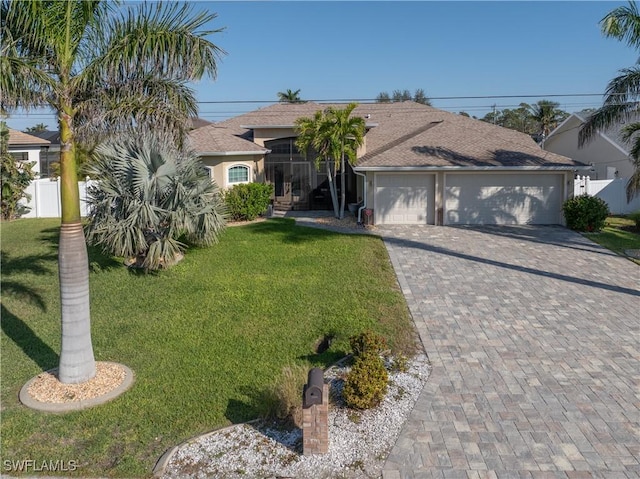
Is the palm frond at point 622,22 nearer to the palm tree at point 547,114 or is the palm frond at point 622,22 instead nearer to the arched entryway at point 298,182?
the arched entryway at point 298,182

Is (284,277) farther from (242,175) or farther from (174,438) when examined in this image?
(242,175)

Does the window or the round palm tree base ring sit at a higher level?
the window

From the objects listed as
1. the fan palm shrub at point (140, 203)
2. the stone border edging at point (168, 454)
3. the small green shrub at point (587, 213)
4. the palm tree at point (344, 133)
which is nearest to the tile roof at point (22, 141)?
the palm tree at point (344, 133)

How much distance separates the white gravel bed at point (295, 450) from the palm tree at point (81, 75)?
2.61 meters

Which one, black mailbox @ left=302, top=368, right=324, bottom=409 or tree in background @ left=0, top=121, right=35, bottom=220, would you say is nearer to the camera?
black mailbox @ left=302, top=368, right=324, bottom=409

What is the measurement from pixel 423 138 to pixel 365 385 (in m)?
17.6

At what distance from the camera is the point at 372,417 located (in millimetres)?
6297

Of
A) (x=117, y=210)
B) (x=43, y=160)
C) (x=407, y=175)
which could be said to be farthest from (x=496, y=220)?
(x=43, y=160)

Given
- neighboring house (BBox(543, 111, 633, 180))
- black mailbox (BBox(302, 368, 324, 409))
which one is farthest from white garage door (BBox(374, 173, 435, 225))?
black mailbox (BBox(302, 368, 324, 409))

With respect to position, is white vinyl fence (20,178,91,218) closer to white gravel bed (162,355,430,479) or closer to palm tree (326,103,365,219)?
palm tree (326,103,365,219)

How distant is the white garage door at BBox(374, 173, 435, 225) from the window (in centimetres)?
653

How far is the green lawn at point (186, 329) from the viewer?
6098 mm

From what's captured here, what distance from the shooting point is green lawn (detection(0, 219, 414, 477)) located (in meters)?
6.10

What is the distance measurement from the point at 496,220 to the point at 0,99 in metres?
17.4
